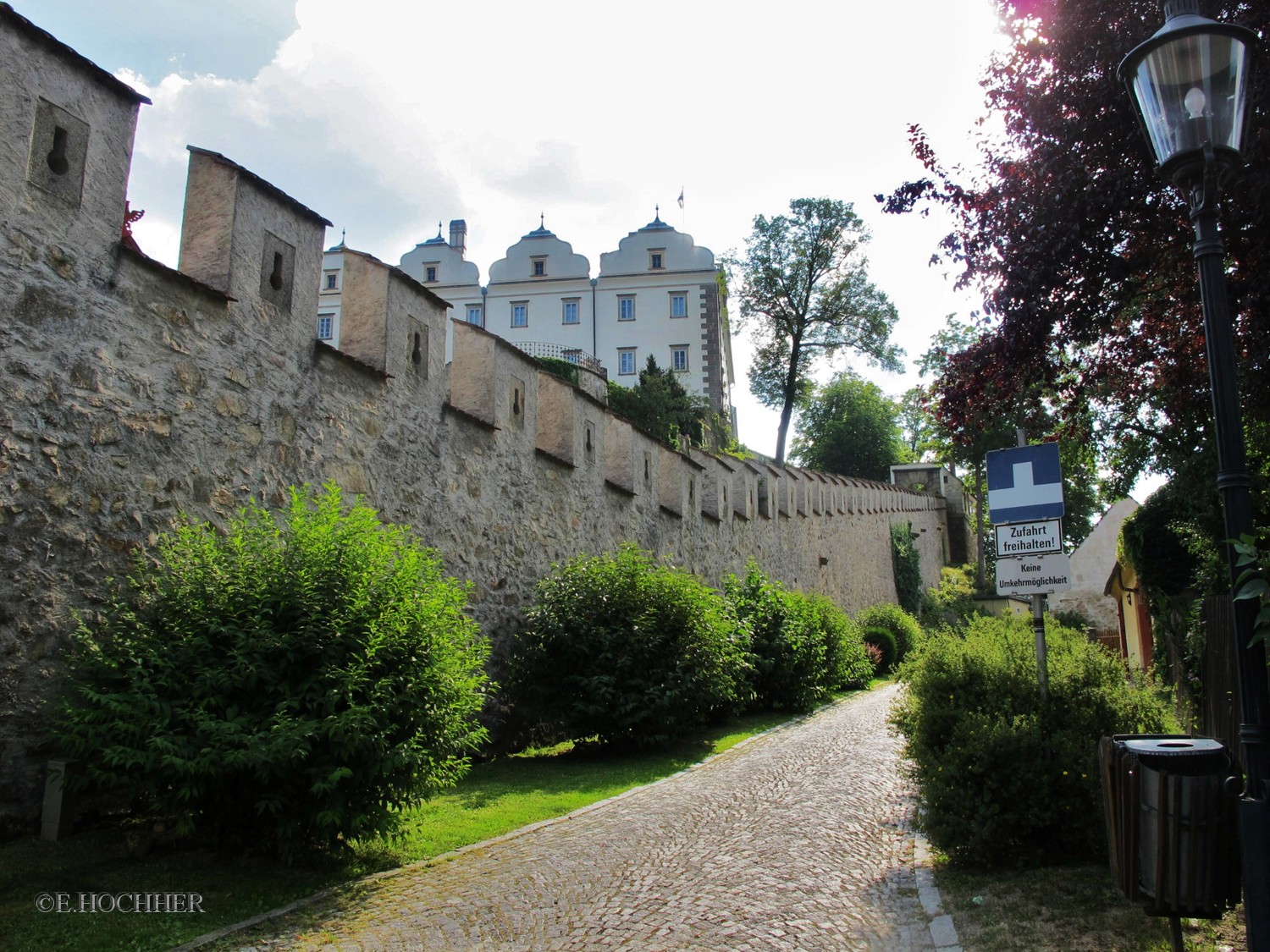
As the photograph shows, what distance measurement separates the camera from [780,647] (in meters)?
14.5

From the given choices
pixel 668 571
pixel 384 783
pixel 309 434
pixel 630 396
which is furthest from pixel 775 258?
pixel 384 783

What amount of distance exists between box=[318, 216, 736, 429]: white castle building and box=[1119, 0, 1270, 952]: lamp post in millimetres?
41957

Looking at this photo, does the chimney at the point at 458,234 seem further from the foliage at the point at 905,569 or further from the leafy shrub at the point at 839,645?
the leafy shrub at the point at 839,645

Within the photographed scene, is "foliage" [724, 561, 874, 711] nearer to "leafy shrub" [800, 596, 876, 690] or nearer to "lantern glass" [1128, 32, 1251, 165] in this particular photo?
"leafy shrub" [800, 596, 876, 690]

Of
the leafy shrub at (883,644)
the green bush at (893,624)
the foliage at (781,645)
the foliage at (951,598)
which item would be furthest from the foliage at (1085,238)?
the foliage at (951,598)

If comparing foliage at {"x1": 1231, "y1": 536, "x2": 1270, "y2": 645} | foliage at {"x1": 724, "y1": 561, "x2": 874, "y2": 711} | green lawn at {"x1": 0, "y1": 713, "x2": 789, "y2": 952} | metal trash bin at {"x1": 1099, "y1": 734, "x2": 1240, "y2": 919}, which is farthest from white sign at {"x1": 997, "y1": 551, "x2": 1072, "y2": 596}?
foliage at {"x1": 724, "y1": 561, "x2": 874, "y2": 711}

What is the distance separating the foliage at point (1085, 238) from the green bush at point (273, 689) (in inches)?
196

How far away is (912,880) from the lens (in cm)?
548

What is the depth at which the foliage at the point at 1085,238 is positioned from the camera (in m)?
7.16

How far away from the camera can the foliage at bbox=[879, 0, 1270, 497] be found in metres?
7.16

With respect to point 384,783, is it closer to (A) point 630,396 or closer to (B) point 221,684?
(B) point 221,684

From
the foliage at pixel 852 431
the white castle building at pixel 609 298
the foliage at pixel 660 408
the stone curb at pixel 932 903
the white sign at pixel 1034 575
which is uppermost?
the white castle building at pixel 609 298

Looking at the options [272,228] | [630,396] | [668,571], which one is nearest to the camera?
[272,228]

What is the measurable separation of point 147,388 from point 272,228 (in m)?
1.76
